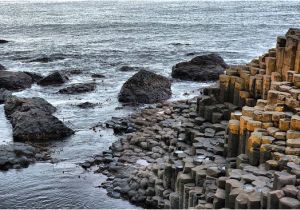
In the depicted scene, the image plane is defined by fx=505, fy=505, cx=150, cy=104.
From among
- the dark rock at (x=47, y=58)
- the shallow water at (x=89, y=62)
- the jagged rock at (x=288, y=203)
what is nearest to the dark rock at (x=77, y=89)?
the shallow water at (x=89, y=62)

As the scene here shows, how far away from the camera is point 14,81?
1638 inches

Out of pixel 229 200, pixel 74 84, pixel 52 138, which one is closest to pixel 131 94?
pixel 74 84

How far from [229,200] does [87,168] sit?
10411mm

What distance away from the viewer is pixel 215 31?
8712cm

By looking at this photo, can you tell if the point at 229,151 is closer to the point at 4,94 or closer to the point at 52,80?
the point at 4,94

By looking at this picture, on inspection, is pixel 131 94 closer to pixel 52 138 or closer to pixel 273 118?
Result: pixel 52 138

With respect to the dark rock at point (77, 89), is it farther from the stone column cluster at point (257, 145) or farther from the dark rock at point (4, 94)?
the stone column cluster at point (257, 145)

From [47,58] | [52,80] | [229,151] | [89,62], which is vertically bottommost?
[89,62]

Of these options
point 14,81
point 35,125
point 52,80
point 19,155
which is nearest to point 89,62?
point 52,80

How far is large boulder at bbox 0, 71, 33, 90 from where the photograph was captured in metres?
41.2

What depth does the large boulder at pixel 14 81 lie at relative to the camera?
41.2 metres

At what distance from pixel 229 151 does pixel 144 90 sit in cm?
1797

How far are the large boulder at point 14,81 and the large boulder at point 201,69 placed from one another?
1285cm

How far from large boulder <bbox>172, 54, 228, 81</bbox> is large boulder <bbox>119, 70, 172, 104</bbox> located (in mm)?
6422
